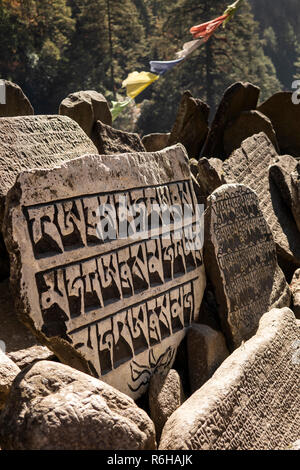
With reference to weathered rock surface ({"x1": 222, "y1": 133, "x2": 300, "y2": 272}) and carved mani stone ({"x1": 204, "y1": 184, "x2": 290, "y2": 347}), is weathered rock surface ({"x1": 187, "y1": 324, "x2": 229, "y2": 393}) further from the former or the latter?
weathered rock surface ({"x1": 222, "y1": 133, "x2": 300, "y2": 272})

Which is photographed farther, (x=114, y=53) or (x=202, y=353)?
(x=114, y=53)

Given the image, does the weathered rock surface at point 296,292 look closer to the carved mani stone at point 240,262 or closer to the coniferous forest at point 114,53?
the carved mani stone at point 240,262

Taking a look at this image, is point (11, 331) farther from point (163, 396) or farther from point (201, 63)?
point (201, 63)

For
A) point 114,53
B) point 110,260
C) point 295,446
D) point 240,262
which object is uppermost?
point 114,53

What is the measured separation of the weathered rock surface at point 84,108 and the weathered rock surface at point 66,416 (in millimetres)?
2248

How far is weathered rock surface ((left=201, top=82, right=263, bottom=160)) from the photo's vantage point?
4.79 m

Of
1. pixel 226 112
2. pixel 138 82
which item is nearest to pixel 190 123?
pixel 226 112

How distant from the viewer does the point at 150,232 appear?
8.73 ft

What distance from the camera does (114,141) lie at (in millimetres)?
3545

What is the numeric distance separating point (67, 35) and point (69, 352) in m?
22.9

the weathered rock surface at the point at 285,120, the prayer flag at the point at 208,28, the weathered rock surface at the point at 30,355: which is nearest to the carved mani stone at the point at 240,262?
the weathered rock surface at the point at 30,355

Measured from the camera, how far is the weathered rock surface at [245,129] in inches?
190

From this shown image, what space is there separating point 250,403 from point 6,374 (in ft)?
3.02

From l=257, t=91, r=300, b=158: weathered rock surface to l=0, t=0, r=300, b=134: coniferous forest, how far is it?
51.0ft
